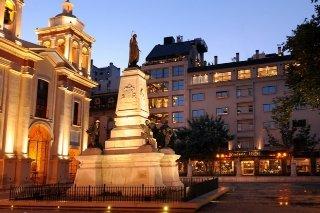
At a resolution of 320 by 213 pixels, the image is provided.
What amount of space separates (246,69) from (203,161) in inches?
681

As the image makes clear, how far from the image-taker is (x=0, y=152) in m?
34.0

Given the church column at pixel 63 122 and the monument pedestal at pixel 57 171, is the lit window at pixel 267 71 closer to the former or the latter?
the church column at pixel 63 122

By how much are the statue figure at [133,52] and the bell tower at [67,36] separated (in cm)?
2147

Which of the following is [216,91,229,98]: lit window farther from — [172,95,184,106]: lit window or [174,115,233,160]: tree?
[174,115,233,160]: tree

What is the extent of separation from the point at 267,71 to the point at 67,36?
34.8 m

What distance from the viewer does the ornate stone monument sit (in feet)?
73.2

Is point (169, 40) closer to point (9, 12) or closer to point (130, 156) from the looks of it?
point (9, 12)

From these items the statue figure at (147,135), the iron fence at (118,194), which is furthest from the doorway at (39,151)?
the statue figure at (147,135)

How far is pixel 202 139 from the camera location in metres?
59.0

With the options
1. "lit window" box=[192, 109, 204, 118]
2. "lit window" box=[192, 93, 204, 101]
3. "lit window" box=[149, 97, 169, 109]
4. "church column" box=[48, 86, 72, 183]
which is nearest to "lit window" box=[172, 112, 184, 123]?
"lit window" box=[192, 109, 204, 118]

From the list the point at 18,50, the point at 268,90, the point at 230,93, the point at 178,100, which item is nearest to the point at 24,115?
the point at 18,50

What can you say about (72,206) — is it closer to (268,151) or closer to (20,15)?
(20,15)

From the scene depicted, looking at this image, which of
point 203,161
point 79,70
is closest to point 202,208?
point 79,70

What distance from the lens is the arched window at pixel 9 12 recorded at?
1499 inches
